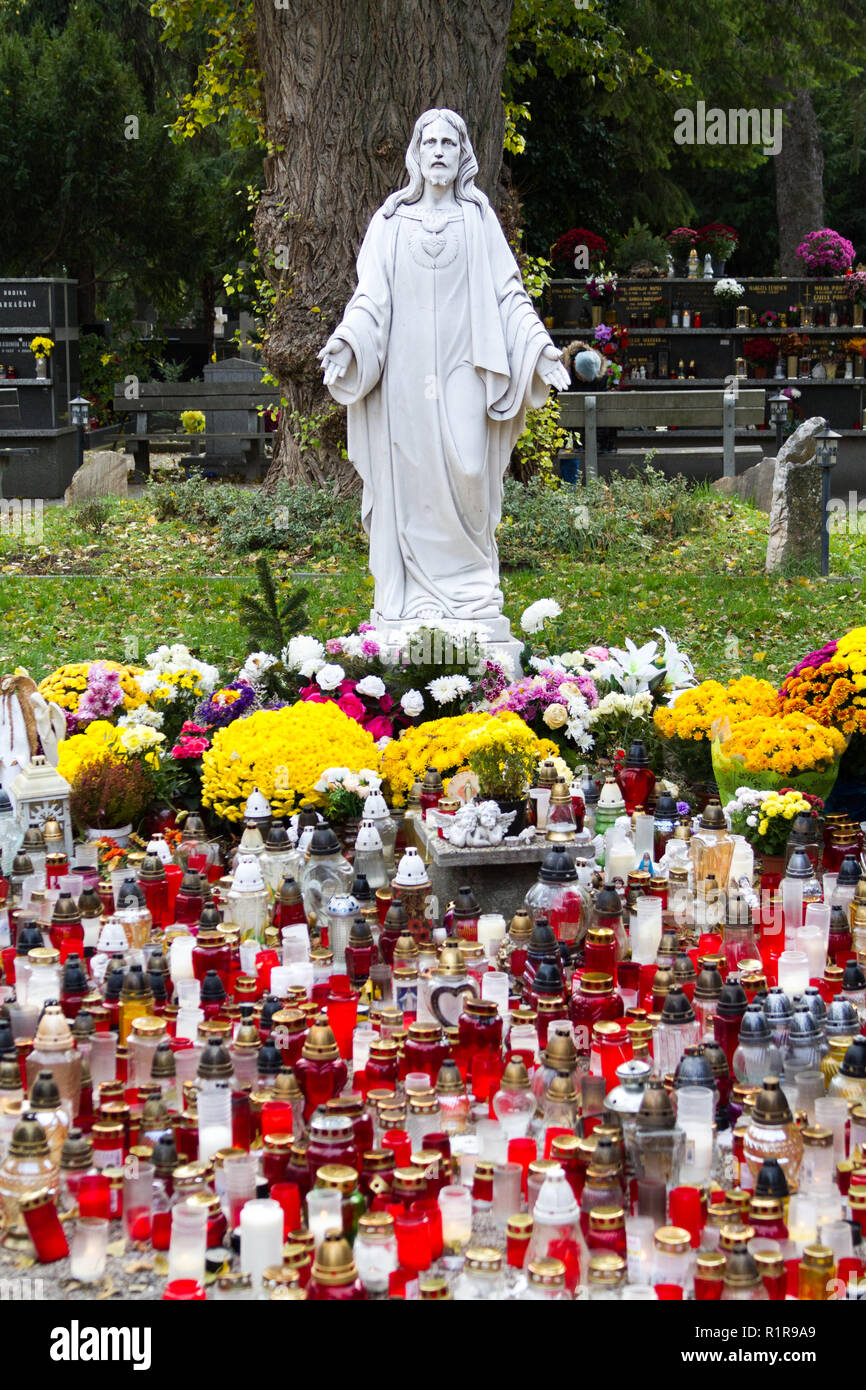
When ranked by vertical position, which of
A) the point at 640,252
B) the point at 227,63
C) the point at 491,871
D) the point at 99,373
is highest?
the point at 227,63

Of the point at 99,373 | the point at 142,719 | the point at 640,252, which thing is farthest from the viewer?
the point at 99,373

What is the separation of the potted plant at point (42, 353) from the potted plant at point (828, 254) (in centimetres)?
984

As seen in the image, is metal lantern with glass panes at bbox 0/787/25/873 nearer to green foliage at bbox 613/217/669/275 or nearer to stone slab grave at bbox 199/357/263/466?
stone slab grave at bbox 199/357/263/466

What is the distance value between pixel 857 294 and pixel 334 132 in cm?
972

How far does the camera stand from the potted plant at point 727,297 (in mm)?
21234

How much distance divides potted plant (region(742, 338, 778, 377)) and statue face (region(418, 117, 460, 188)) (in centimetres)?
1421

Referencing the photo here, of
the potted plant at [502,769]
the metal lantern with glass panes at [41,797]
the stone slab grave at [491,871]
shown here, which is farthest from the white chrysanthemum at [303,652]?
the stone slab grave at [491,871]

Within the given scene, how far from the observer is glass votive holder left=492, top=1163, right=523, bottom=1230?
3.99 metres

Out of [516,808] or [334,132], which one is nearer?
[516,808]

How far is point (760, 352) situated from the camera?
21531 millimetres

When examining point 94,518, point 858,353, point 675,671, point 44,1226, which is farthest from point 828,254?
point 44,1226

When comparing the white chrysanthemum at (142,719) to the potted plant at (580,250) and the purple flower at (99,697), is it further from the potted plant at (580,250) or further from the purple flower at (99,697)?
the potted plant at (580,250)

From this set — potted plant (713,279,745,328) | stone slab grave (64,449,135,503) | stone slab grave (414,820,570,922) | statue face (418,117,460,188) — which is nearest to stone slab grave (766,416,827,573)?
statue face (418,117,460,188)

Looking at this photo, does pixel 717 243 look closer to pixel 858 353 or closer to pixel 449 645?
pixel 858 353
